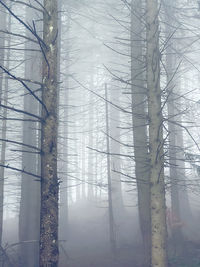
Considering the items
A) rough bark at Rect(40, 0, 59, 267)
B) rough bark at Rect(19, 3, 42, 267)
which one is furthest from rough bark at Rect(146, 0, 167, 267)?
rough bark at Rect(19, 3, 42, 267)

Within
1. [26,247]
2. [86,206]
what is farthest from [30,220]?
[86,206]

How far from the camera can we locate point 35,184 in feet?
43.6

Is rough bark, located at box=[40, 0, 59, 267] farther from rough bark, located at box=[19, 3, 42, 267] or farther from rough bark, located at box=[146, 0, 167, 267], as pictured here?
rough bark, located at box=[19, 3, 42, 267]

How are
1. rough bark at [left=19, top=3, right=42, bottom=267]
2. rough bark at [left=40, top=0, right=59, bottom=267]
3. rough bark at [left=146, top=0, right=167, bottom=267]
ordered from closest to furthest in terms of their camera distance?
rough bark at [left=40, top=0, right=59, bottom=267], rough bark at [left=146, top=0, right=167, bottom=267], rough bark at [left=19, top=3, right=42, bottom=267]

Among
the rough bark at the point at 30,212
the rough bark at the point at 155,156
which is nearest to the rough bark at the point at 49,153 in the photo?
the rough bark at the point at 155,156

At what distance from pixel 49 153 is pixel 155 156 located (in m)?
2.33

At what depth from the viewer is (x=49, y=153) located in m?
5.73

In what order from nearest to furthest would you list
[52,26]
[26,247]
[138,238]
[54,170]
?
[54,170] → [52,26] → [26,247] → [138,238]

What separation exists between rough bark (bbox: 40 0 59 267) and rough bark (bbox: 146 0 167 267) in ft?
7.03

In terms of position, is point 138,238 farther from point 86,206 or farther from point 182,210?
point 86,206

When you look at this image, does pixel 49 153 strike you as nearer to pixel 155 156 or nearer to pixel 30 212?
pixel 155 156

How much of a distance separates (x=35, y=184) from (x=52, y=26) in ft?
27.9

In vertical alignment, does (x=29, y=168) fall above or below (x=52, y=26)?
below

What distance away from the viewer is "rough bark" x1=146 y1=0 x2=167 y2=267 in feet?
21.0
